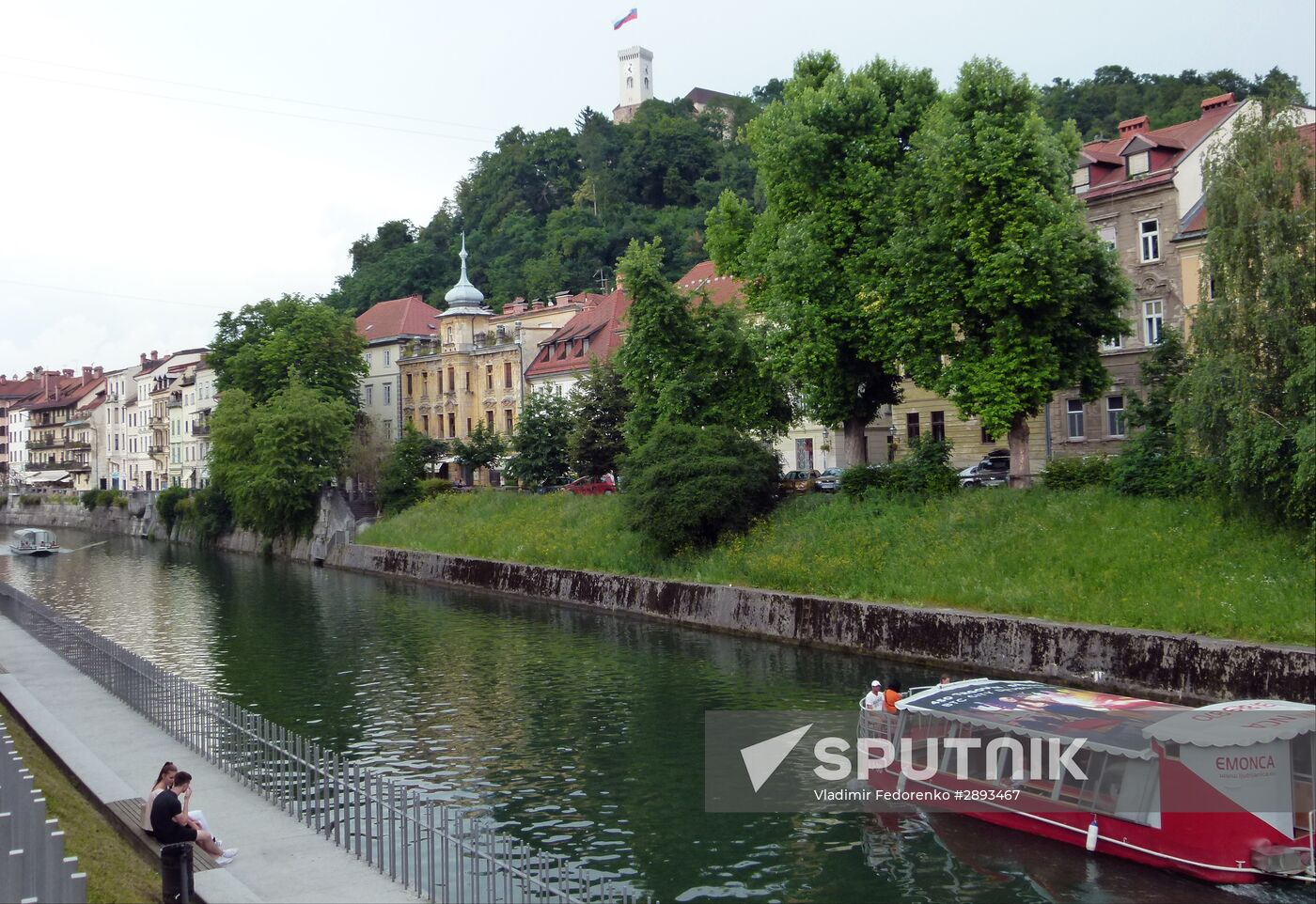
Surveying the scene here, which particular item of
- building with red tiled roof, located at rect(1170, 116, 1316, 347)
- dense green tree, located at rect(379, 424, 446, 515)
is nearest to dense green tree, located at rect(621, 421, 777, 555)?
building with red tiled roof, located at rect(1170, 116, 1316, 347)

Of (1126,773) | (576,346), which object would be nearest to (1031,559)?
(1126,773)

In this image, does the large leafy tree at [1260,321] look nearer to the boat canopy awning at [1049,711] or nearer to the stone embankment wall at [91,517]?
the boat canopy awning at [1049,711]

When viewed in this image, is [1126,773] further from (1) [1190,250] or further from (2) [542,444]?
(2) [542,444]

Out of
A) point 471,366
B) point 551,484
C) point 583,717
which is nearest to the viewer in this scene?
point 583,717

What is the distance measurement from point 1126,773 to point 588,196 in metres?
127

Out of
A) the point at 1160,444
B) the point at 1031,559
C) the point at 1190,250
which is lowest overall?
the point at 1031,559

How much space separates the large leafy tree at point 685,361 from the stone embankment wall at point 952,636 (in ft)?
25.2

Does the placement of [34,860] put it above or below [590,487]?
below

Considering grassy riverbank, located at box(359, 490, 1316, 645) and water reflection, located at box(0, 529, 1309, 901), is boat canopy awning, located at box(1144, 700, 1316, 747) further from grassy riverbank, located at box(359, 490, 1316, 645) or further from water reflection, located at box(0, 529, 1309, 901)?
grassy riverbank, located at box(359, 490, 1316, 645)

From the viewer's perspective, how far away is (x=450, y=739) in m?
26.0

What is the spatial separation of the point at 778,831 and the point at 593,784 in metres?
4.17

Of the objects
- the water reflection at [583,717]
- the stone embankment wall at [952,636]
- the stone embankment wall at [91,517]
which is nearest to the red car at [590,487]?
the stone embankment wall at [952,636]

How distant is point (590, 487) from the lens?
61844mm

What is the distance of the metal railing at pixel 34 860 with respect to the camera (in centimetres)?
1145
